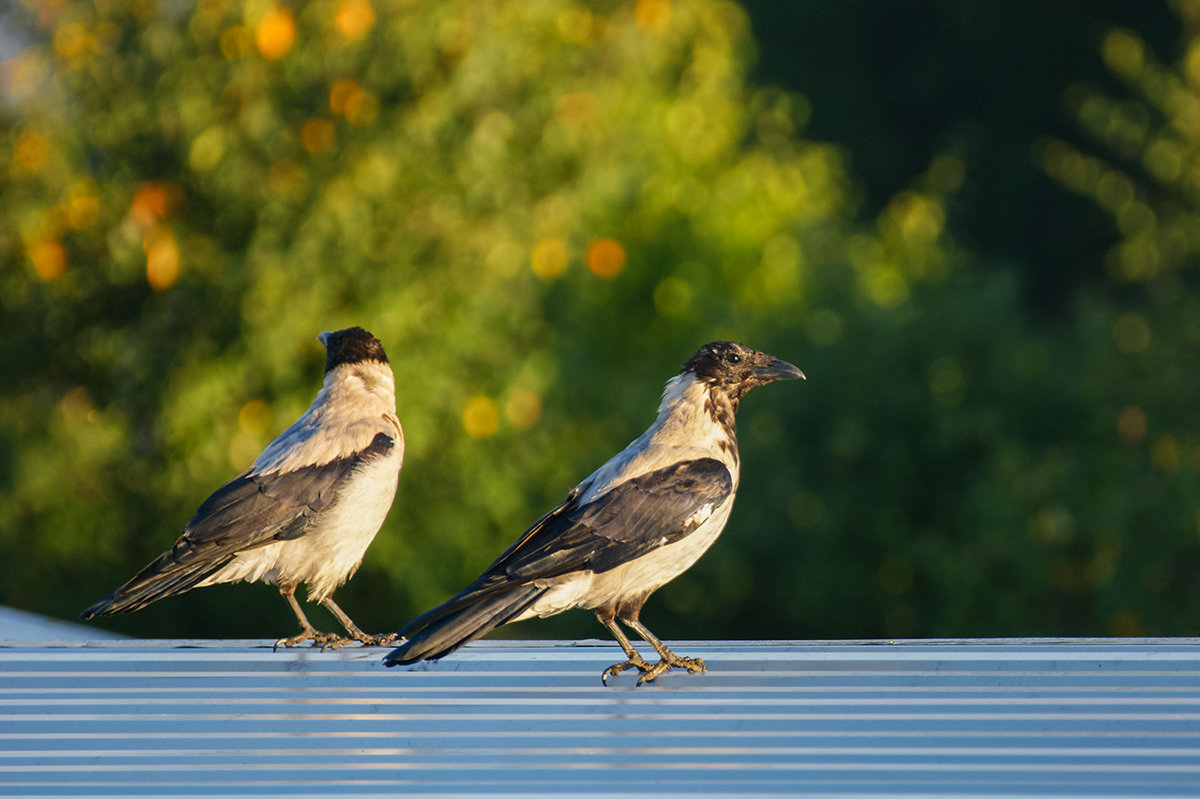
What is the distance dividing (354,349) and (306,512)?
25.7 inches

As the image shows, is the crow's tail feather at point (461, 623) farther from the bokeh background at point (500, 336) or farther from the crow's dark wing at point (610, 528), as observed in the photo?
the bokeh background at point (500, 336)

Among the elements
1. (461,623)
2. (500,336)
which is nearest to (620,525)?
(461,623)

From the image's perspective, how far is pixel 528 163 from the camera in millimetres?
9992

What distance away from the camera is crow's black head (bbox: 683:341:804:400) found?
4.31m

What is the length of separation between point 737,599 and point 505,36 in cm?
405

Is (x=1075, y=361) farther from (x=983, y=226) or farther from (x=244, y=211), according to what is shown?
(x=983, y=226)

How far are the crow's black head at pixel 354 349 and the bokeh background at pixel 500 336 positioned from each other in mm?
3864

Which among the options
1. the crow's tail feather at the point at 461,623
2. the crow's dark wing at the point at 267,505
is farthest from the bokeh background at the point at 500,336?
the crow's tail feather at the point at 461,623

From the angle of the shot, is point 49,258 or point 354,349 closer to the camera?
point 354,349

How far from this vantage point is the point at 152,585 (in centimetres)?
450

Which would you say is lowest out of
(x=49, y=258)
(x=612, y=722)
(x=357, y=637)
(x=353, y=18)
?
(x=357, y=637)

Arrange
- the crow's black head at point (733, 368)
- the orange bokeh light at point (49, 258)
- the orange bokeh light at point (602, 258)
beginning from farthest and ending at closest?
the orange bokeh light at point (602, 258) < the orange bokeh light at point (49, 258) < the crow's black head at point (733, 368)

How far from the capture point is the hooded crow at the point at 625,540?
12.0ft

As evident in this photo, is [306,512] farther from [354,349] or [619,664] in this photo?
[619,664]
